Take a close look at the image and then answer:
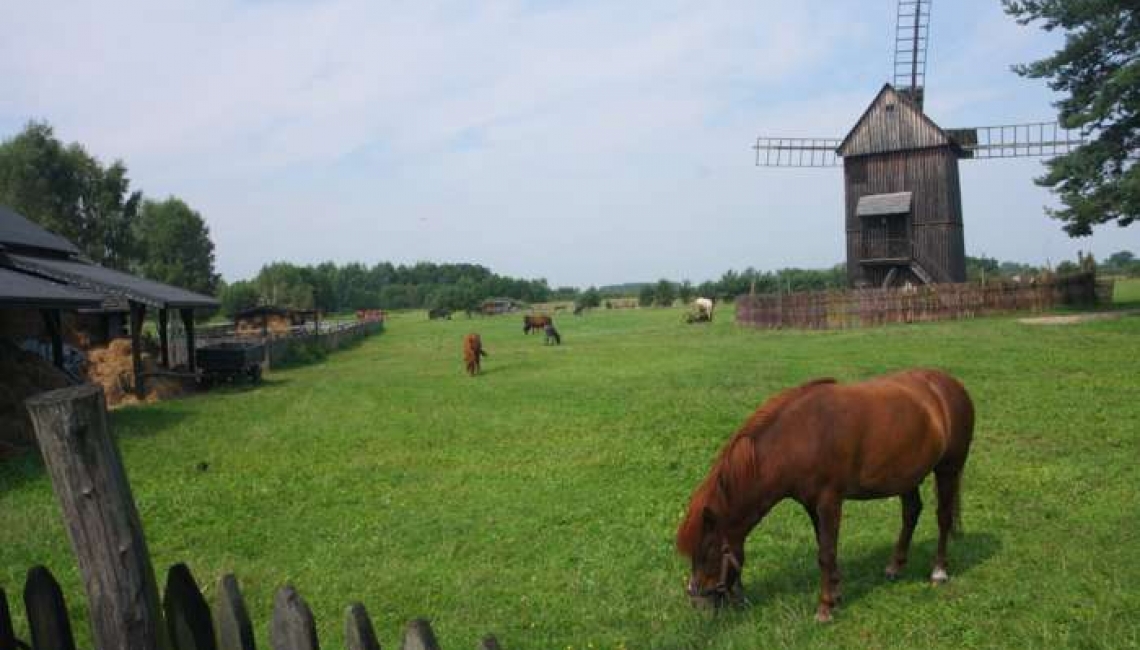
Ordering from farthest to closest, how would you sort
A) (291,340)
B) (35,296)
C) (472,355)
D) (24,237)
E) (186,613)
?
(291,340) < (24,237) < (472,355) < (35,296) < (186,613)

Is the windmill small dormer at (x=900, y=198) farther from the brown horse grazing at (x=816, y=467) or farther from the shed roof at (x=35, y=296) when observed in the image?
the brown horse grazing at (x=816, y=467)

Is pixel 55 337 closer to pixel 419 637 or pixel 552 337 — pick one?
pixel 419 637

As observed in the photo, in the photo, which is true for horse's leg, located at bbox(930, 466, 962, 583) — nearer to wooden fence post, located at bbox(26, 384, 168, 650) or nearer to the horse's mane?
the horse's mane

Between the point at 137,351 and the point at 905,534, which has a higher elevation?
the point at 137,351

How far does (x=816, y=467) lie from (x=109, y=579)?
382 cm

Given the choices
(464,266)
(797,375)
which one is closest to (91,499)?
(797,375)

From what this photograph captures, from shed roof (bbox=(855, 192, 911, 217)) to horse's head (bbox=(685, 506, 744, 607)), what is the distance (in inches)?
1213

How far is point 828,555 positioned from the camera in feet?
16.2

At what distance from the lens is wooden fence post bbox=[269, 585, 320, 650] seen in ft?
8.11

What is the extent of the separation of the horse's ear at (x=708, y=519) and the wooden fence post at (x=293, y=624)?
281cm

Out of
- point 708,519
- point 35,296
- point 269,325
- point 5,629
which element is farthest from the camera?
point 269,325

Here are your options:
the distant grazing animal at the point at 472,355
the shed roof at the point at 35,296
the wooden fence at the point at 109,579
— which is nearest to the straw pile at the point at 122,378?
the shed roof at the point at 35,296

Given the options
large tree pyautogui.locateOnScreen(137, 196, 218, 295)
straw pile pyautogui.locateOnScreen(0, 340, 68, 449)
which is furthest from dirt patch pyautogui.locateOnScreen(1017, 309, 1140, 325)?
large tree pyautogui.locateOnScreen(137, 196, 218, 295)

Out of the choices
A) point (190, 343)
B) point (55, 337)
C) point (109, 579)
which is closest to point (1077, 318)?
point (190, 343)
